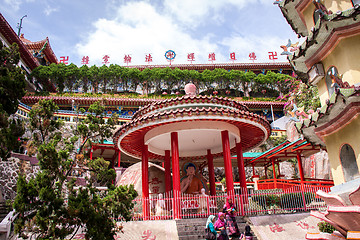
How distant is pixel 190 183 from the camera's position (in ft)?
45.7

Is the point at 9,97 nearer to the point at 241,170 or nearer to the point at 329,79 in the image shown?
the point at 329,79

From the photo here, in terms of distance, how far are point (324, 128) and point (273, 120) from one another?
3566 cm

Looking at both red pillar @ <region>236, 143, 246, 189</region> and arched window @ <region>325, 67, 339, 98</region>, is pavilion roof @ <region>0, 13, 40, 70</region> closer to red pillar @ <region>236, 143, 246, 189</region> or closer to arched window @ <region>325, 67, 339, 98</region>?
red pillar @ <region>236, 143, 246, 189</region>

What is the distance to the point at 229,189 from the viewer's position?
11.1 metres

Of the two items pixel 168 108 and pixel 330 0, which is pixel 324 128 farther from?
pixel 168 108

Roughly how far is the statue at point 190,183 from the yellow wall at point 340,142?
740cm

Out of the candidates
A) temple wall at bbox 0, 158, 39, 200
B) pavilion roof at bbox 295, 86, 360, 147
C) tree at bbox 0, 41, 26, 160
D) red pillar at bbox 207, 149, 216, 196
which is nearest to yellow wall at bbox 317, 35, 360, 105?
pavilion roof at bbox 295, 86, 360, 147

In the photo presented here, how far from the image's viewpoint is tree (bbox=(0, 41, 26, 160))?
25.4 feet

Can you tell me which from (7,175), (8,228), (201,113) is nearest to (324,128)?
(201,113)

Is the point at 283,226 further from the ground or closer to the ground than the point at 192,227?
closer to the ground

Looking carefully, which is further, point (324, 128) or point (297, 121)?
point (297, 121)

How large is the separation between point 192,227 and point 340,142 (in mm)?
5476

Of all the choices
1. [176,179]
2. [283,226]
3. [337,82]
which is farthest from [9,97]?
[283,226]

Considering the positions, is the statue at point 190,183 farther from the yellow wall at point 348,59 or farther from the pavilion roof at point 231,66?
the pavilion roof at point 231,66
